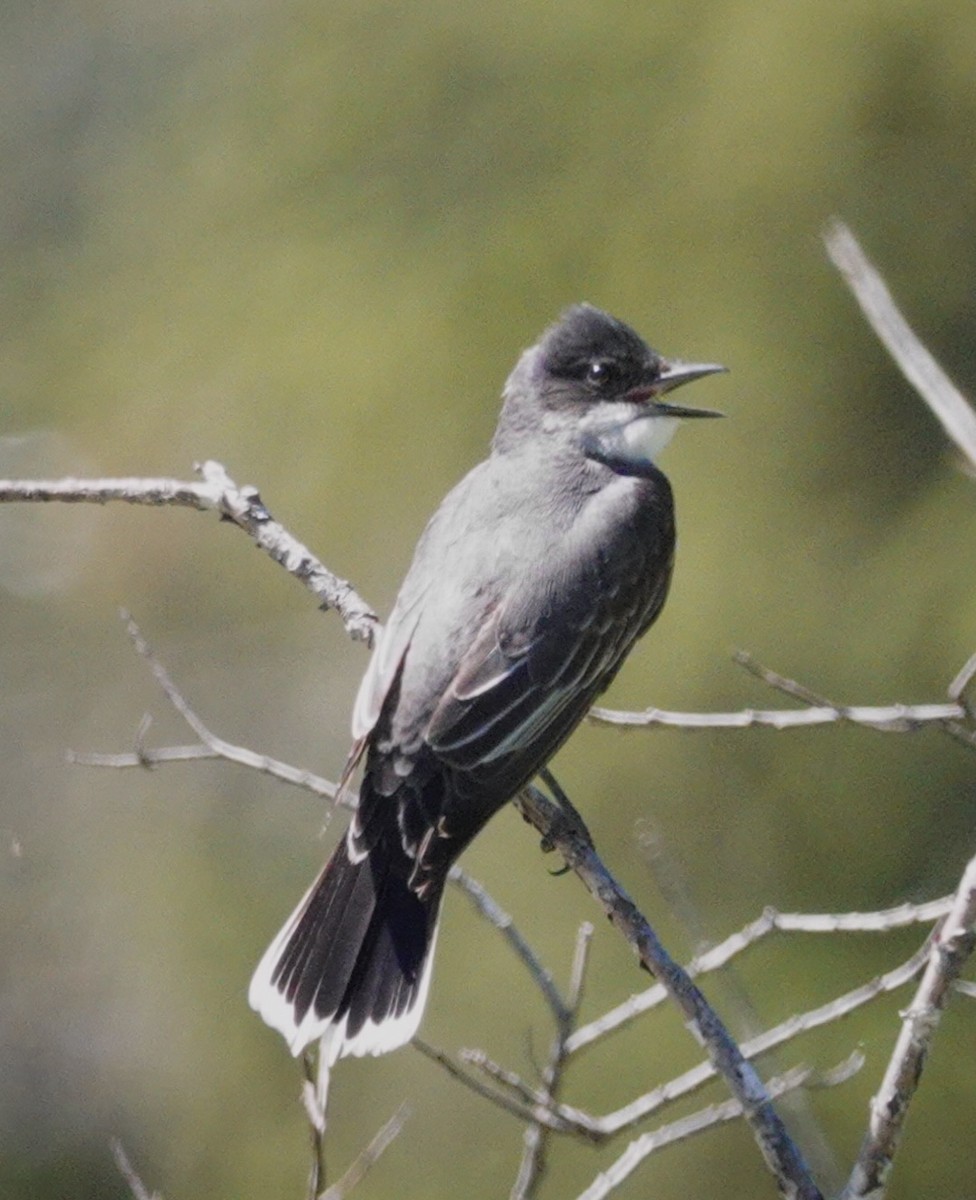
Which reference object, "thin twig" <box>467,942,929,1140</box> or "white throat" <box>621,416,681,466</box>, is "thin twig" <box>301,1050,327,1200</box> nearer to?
"thin twig" <box>467,942,929,1140</box>

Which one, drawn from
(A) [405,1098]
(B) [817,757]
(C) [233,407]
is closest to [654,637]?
(B) [817,757]

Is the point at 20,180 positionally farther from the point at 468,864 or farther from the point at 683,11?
the point at 468,864

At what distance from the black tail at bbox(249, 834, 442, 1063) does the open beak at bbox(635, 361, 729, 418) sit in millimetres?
1127

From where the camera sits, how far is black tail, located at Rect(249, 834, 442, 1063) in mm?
3477

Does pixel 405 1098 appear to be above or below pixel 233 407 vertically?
below

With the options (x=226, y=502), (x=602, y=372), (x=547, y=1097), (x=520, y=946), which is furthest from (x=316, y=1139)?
(x=602, y=372)

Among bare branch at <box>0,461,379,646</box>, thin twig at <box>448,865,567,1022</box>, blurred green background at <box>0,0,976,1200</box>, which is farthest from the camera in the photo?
blurred green background at <box>0,0,976,1200</box>

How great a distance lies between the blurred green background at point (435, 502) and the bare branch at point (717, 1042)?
1.26m

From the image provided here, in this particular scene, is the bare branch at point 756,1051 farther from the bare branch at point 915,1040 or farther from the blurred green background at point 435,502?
the blurred green background at point 435,502

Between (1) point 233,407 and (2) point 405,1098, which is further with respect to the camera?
(1) point 233,407

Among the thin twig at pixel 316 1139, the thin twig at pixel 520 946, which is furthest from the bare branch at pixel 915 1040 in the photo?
the thin twig at pixel 316 1139

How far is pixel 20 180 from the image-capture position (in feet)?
28.0

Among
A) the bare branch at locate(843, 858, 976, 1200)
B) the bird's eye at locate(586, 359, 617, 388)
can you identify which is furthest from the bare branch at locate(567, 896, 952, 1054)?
the bird's eye at locate(586, 359, 617, 388)

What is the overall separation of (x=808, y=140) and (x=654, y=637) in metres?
1.53
